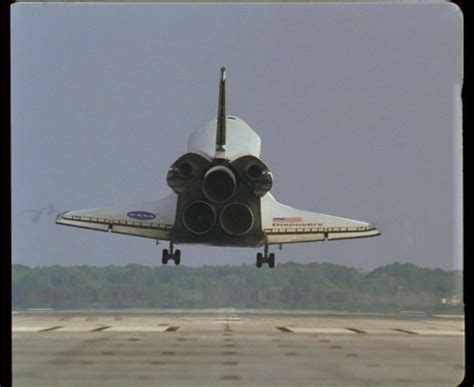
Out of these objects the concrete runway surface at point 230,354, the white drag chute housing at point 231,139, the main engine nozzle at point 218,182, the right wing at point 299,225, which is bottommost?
the concrete runway surface at point 230,354

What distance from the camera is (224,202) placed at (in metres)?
21.7

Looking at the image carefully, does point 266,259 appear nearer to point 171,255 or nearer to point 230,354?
point 171,255

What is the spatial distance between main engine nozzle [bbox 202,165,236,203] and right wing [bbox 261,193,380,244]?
121 cm

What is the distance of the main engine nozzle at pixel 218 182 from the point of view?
838 inches

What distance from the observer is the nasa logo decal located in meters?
24.3

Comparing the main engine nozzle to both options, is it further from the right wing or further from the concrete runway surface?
the concrete runway surface

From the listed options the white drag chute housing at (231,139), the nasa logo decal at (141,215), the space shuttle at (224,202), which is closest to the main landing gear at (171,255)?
the space shuttle at (224,202)

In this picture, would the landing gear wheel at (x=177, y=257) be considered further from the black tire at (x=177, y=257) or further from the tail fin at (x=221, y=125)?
the tail fin at (x=221, y=125)

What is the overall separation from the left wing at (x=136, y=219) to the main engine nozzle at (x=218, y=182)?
95.8 inches

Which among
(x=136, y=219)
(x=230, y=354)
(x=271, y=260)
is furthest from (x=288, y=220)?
(x=230, y=354)

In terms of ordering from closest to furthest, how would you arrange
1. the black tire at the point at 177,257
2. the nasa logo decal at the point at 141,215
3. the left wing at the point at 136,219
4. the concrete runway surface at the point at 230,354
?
the concrete runway surface at the point at 230,354 < the black tire at the point at 177,257 < the left wing at the point at 136,219 < the nasa logo decal at the point at 141,215

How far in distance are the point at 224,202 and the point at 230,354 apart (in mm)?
6799

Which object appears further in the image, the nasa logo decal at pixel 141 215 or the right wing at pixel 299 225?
the nasa logo decal at pixel 141 215

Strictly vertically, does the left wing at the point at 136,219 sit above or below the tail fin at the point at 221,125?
below
